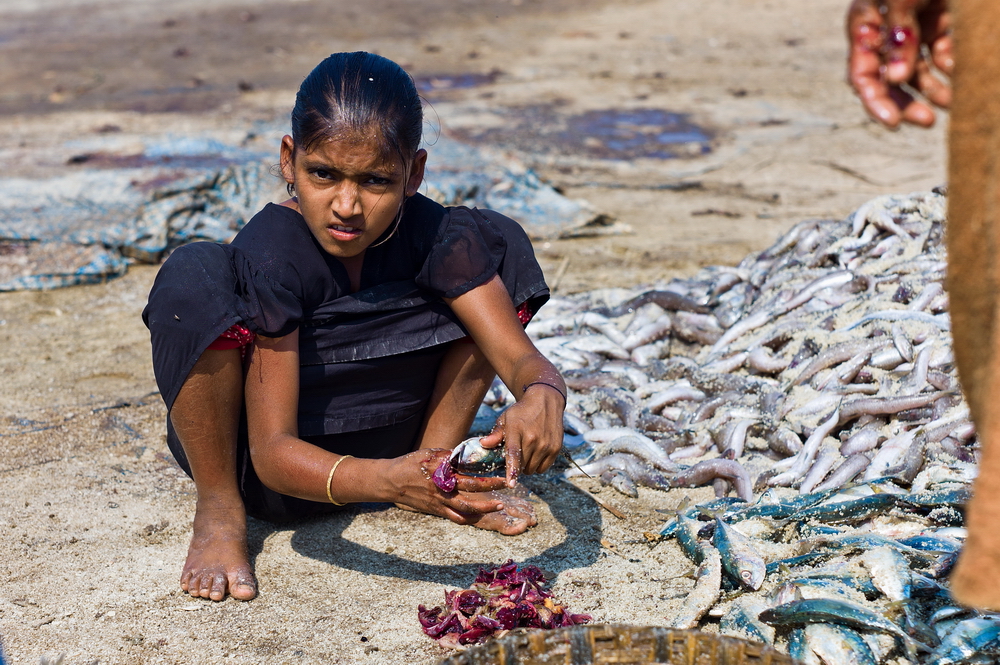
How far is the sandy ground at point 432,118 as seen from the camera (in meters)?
2.71

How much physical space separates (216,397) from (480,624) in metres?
0.98

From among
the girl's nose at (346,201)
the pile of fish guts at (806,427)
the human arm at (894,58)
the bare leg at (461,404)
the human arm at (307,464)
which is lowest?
the pile of fish guts at (806,427)

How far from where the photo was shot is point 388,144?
2516 mm

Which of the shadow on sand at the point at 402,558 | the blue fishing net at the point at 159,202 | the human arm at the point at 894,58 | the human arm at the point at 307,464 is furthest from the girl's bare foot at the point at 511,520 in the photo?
the blue fishing net at the point at 159,202

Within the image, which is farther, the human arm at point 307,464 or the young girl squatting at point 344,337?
the young girl squatting at point 344,337

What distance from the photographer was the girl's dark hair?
2.48 meters

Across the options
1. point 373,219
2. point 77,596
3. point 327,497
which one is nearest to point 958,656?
point 327,497

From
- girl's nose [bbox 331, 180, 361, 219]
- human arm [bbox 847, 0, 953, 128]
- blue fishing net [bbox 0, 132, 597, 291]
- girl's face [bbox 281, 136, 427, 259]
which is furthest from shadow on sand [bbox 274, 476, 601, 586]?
blue fishing net [bbox 0, 132, 597, 291]

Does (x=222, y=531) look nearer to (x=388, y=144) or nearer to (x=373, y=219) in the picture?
(x=373, y=219)

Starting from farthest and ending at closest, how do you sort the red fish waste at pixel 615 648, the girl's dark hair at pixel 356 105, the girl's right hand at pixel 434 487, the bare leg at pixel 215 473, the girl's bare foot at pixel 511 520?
Result: the girl's bare foot at pixel 511 520, the bare leg at pixel 215 473, the girl's dark hair at pixel 356 105, the girl's right hand at pixel 434 487, the red fish waste at pixel 615 648

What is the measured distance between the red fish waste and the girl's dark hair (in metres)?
1.31

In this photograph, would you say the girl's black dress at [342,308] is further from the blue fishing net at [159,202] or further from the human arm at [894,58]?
the blue fishing net at [159,202]

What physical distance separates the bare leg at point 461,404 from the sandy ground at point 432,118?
6 centimetres

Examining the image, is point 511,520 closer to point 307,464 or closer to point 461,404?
point 461,404
